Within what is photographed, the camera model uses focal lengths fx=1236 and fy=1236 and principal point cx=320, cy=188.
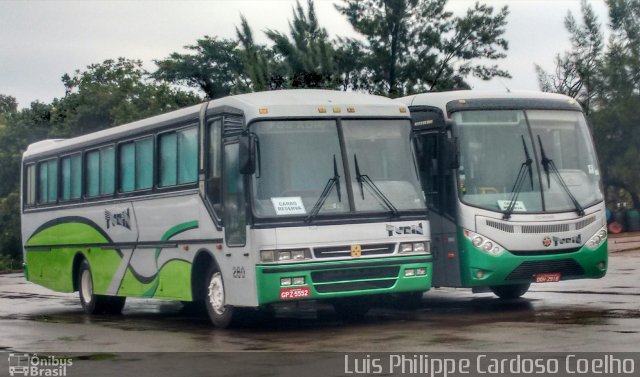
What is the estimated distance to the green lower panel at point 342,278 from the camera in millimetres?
15141

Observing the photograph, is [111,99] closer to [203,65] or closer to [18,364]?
[203,65]

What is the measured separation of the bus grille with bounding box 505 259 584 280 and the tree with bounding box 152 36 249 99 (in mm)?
60873

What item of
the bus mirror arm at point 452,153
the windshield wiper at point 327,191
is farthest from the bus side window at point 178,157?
the bus mirror arm at point 452,153

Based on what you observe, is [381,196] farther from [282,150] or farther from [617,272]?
[617,272]

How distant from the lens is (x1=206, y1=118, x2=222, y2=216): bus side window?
16266mm

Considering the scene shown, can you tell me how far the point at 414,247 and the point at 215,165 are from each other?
2864 millimetres

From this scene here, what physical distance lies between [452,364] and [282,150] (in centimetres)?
513

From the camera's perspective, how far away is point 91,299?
71.2 ft

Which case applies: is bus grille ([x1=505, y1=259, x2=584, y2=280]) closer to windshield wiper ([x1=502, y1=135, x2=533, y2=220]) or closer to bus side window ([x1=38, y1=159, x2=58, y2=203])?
windshield wiper ([x1=502, y1=135, x2=533, y2=220])

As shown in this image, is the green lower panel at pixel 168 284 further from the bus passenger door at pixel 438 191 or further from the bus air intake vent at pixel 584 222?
the bus air intake vent at pixel 584 222

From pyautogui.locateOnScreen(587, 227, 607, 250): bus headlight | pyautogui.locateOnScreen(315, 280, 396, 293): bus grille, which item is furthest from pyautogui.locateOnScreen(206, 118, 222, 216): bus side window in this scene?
pyautogui.locateOnScreen(587, 227, 607, 250): bus headlight

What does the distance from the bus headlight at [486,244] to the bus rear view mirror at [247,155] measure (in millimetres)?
3693

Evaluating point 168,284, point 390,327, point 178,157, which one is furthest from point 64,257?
point 390,327

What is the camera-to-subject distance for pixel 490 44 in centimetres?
6488
